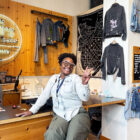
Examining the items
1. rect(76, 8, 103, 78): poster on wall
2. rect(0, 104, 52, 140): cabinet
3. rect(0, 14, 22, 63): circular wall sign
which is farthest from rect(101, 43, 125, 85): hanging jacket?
rect(0, 14, 22, 63): circular wall sign

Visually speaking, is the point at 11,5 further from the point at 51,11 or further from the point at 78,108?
the point at 78,108

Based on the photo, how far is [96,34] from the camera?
3.40 metres

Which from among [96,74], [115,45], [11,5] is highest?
[11,5]

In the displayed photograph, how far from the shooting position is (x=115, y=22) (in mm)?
2484

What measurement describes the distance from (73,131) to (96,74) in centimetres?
202

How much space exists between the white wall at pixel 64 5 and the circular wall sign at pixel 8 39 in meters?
0.54

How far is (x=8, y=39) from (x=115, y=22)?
192cm

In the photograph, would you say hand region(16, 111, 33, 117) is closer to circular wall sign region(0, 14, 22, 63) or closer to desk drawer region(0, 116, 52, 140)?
desk drawer region(0, 116, 52, 140)

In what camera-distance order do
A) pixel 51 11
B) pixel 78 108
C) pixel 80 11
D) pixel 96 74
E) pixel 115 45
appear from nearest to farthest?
pixel 78 108, pixel 115 45, pixel 96 74, pixel 51 11, pixel 80 11

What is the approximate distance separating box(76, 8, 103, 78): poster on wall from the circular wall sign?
4.47 ft

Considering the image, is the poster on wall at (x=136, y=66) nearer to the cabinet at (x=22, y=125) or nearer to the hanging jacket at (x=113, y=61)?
the hanging jacket at (x=113, y=61)

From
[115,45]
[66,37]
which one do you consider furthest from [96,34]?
[115,45]

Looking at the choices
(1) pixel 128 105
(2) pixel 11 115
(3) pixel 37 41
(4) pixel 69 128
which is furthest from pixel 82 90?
(3) pixel 37 41

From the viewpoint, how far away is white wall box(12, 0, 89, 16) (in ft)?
11.3
